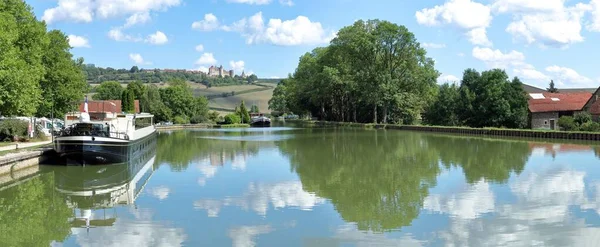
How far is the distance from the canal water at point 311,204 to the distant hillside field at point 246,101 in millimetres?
144202

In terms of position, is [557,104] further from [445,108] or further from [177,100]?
[177,100]

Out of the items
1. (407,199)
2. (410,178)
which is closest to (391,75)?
(410,178)

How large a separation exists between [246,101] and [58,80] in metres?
141

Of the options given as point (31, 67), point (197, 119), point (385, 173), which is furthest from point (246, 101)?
point (385, 173)

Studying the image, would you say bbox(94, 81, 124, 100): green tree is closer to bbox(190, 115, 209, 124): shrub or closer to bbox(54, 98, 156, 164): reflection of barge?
bbox(190, 115, 209, 124): shrub

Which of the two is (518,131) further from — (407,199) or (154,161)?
(407,199)

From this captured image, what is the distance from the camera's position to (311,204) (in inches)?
571

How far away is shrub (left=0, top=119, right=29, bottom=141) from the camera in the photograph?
111 feet

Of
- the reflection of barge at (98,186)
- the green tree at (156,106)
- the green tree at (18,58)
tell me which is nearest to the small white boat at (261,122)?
the green tree at (156,106)

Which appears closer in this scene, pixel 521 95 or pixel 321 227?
pixel 321 227

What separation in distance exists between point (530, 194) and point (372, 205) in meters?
4.55

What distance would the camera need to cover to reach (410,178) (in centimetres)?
1995

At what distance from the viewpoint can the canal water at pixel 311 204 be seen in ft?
36.0

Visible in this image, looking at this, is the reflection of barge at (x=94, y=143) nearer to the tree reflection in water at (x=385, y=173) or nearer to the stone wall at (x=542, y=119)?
the tree reflection in water at (x=385, y=173)
